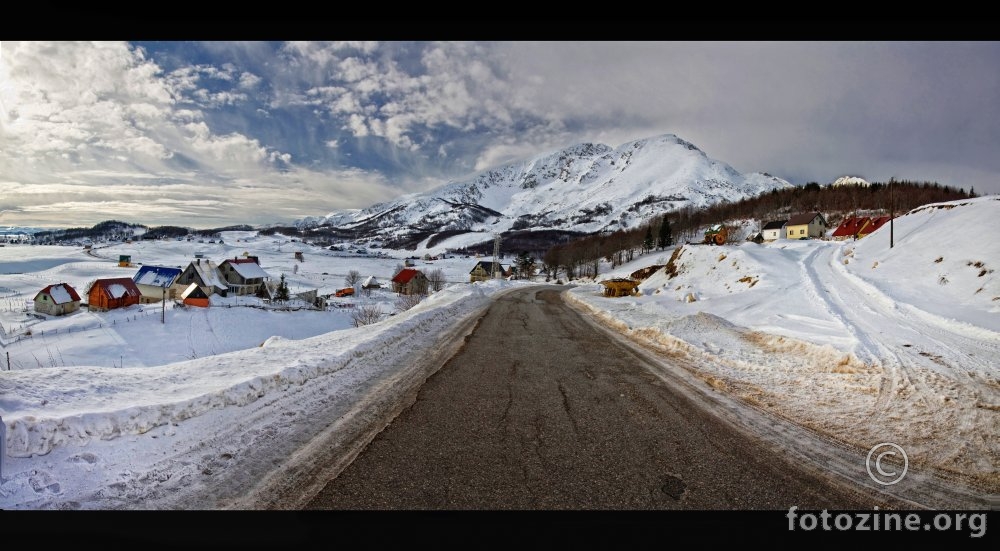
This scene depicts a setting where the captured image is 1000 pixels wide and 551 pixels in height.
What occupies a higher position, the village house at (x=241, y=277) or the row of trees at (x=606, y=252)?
the row of trees at (x=606, y=252)

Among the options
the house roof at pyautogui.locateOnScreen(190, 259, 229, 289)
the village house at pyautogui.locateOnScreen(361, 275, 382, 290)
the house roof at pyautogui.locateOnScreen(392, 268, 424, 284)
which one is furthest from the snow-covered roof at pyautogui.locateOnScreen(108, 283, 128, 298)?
the village house at pyautogui.locateOnScreen(361, 275, 382, 290)

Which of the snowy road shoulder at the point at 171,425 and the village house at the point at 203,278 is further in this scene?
the village house at the point at 203,278

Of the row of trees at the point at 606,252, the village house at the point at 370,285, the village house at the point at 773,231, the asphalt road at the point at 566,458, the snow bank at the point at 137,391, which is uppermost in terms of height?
the village house at the point at 773,231

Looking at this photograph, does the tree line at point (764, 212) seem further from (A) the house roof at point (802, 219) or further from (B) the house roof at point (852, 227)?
(B) the house roof at point (852, 227)

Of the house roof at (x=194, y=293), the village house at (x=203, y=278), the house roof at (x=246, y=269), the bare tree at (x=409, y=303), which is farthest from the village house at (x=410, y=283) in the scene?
the bare tree at (x=409, y=303)

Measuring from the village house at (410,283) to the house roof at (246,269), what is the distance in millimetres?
22350

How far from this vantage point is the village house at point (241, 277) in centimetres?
6494

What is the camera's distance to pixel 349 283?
3698 inches

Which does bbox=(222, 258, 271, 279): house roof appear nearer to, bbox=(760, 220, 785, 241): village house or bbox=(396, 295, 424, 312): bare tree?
bbox=(396, 295, 424, 312): bare tree

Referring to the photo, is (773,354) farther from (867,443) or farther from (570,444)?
(570,444)

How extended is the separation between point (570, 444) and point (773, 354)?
7.97 m

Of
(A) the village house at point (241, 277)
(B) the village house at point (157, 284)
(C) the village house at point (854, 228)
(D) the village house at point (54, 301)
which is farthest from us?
(A) the village house at point (241, 277)

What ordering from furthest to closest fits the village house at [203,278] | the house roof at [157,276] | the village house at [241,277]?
the village house at [241,277], the village house at [203,278], the house roof at [157,276]
